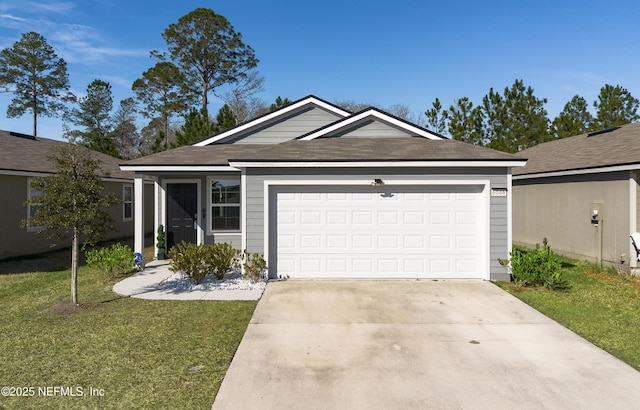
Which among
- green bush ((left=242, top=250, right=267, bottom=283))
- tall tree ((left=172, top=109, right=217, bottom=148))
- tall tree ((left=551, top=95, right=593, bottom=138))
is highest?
tall tree ((left=551, top=95, right=593, bottom=138))

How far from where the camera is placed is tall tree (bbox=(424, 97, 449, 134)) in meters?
26.3

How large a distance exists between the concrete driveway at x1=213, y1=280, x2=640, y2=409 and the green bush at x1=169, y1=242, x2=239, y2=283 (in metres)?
2.12

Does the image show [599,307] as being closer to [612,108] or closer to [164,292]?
[164,292]

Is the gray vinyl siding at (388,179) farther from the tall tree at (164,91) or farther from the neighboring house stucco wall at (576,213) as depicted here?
the tall tree at (164,91)

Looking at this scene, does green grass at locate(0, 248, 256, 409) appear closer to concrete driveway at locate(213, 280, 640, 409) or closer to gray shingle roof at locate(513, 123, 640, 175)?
concrete driveway at locate(213, 280, 640, 409)

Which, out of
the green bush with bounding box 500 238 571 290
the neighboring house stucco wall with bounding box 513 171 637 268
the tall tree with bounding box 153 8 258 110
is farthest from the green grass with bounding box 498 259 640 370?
the tall tree with bounding box 153 8 258 110

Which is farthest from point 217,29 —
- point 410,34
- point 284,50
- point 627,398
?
point 627,398

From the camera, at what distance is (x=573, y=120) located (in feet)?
78.3

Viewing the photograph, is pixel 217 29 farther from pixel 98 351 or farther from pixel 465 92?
pixel 98 351

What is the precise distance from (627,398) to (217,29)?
106ft

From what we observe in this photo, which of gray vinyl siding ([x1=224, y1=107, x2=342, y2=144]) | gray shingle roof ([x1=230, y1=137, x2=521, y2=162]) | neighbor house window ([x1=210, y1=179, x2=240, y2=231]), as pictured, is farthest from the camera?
gray vinyl siding ([x1=224, y1=107, x2=342, y2=144])

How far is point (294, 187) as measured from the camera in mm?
8961

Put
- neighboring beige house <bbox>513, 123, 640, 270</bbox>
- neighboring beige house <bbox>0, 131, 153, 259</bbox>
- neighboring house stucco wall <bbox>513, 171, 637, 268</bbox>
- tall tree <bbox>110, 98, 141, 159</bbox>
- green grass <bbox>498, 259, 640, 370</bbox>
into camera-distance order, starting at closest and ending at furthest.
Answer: green grass <bbox>498, 259, 640, 370</bbox>, neighboring beige house <bbox>513, 123, 640, 270</bbox>, neighboring house stucco wall <bbox>513, 171, 637, 268</bbox>, neighboring beige house <bbox>0, 131, 153, 259</bbox>, tall tree <bbox>110, 98, 141, 159</bbox>

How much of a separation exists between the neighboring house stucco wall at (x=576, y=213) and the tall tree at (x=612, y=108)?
14.7m
